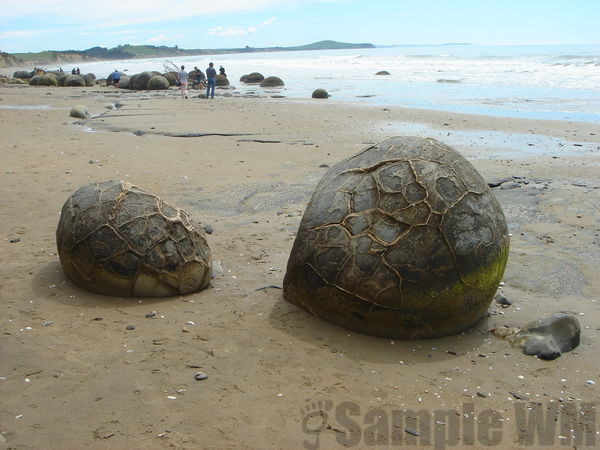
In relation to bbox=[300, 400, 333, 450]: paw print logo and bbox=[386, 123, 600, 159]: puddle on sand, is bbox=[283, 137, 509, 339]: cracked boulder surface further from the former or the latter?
bbox=[386, 123, 600, 159]: puddle on sand

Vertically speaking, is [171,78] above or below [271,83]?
above

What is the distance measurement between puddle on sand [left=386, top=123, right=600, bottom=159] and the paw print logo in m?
9.06

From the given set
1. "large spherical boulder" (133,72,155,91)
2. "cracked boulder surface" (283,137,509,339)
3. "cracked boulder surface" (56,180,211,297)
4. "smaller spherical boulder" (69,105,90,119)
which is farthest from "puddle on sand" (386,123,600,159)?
"large spherical boulder" (133,72,155,91)

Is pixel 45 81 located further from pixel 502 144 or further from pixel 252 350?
pixel 252 350

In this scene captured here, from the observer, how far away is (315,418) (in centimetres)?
368

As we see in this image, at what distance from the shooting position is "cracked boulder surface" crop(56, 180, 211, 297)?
5.30 metres

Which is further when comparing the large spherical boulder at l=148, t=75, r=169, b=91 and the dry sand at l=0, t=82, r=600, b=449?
the large spherical boulder at l=148, t=75, r=169, b=91

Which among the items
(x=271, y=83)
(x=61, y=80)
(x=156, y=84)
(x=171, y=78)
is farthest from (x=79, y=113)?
(x=61, y=80)

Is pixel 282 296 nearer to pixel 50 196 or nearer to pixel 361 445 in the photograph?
pixel 361 445

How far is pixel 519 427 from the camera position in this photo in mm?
3674

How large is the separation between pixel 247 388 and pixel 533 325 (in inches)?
89.6

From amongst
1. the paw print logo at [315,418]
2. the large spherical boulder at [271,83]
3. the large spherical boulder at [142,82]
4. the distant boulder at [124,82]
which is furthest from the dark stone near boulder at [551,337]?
the large spherical boulder at [271,83]

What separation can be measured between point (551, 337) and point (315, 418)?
204cm

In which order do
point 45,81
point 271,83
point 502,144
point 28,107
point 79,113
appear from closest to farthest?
point 502,144 < point 79,113 < point 28,107 < point 271,83 < point 45,81
